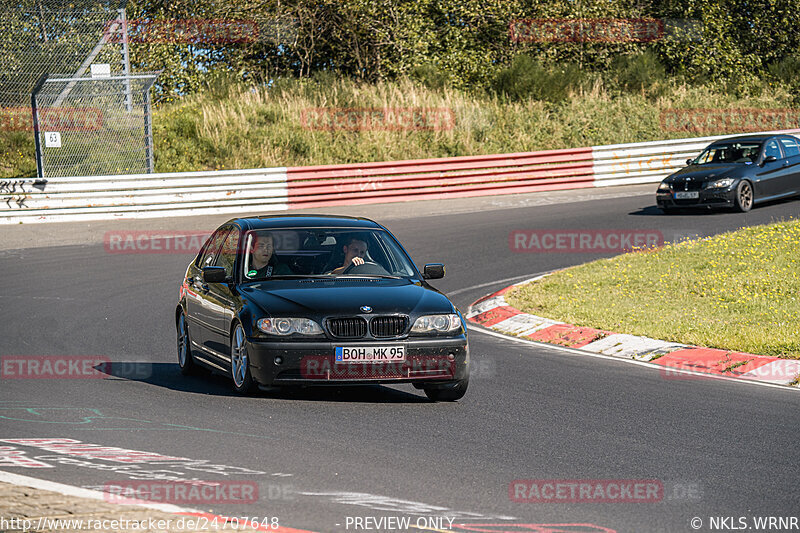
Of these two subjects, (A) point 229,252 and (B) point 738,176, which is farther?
(B) point 738,176

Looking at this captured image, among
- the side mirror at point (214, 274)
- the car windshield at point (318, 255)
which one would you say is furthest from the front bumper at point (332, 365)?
the car windshield at point (318, 255)

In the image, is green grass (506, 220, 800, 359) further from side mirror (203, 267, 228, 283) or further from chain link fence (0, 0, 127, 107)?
chain link fence (0, 0, 127, 107)

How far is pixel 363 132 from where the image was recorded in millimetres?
31188

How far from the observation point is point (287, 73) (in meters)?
37.8

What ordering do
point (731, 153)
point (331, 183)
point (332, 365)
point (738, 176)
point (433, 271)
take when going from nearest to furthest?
point (332, 365), point (433, 271), point (738, 176), point (731, 153), point (331, 183)

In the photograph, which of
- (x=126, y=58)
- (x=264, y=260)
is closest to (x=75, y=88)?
(x=126, y=58)

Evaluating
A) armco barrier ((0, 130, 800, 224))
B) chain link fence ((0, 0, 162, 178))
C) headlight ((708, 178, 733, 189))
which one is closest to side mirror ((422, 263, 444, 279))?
headlight ((708, 178, 733, 189))

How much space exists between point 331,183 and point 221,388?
15.7 meters

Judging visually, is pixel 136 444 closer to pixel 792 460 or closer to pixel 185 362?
pixel 185 362

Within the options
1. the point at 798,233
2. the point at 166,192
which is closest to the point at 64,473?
the point at 798,233

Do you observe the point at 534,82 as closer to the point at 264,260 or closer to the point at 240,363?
the point at 264,260

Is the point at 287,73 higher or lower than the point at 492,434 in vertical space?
higher

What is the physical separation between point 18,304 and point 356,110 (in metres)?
18.9

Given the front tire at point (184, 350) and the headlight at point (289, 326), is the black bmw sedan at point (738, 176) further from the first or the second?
the headlight at point (289, 326)
